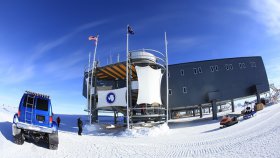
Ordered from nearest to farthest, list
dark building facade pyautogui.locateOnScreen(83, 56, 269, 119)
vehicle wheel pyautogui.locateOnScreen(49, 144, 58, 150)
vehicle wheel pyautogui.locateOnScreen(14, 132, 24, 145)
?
vehicle wheel pyautogui.locateOnScreen(14, 132, 24, 145), vehicle wheel pyautogui.locateOnScreen(49, 144, 58, 150), dark building facade pyautogui.locateOnScreen(83, 56, 269, 119)

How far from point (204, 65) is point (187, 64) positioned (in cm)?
Result: 317

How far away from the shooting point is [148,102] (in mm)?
35656

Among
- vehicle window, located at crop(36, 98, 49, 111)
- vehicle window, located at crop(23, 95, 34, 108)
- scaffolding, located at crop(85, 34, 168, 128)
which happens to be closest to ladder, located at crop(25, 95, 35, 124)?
vehicle window, located at crop(23, 95, 34, 108)

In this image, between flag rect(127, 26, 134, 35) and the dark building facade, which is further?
the dark building facade

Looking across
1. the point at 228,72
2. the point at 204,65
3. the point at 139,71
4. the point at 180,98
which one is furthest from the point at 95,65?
the point at 228,72

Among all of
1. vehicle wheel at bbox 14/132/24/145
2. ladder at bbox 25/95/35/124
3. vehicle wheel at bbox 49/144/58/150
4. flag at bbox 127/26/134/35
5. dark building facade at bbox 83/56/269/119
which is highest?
flag at bbox 127/26/134/35

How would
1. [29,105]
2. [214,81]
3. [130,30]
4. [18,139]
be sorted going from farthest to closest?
[214,81], [130,30], [29,105], [18,139]

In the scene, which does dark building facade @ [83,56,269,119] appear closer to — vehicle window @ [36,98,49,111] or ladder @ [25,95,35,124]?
vehicle window @ [36,98,49,111]

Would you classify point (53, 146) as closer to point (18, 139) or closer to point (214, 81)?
point (18, 139)

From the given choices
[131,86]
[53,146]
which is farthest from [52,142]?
[131,86]

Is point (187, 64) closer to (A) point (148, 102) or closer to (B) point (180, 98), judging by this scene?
(B) point (180, 98)

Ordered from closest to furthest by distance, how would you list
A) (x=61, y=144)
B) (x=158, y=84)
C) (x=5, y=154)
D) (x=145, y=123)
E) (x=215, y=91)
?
(x=5, y=154) → (x=61, y=144) → (x=145, y=123) → (x=158, y=84) → (x=215, y=91)

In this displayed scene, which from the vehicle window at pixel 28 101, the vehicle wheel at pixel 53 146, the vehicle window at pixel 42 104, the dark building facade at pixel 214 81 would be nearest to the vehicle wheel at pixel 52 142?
the vehicle wheel at pixel 53 146

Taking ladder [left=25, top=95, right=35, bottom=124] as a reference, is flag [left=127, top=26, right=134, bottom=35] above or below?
above
